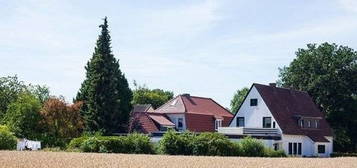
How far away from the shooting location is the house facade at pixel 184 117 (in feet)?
256

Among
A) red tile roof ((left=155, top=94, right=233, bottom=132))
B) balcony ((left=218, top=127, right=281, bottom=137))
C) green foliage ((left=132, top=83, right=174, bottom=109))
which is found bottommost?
balcony ((left=218, top=127, right=281, bottom=137))

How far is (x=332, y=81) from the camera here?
7994 cm

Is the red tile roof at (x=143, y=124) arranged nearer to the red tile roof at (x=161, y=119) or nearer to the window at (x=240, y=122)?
the red tile roof at (x=161, y=119)

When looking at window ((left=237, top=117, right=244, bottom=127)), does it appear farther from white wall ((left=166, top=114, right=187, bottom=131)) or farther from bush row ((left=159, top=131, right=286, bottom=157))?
bush row ((left=159, top=131, right=286, bottom=157))

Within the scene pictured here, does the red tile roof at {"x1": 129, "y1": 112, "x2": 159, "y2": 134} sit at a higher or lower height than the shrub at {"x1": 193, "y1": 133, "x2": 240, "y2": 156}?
higher

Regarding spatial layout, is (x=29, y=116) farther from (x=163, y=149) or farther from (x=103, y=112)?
(x=163, y=149)

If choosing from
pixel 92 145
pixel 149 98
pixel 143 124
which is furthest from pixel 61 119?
pixel 149 98

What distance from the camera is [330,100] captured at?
8119cm

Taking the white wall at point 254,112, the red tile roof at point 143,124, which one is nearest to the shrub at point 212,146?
the white wall at point 254,112

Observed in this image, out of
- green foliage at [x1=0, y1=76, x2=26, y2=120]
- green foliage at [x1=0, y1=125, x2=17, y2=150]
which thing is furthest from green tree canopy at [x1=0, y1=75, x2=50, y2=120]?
green foliage at [x1=0, y1=125, x2=17, y2=150]

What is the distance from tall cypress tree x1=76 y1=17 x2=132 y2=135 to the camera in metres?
67.8

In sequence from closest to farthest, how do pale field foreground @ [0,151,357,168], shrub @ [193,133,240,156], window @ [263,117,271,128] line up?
pale field foreground @ [0,151,357,168], shrub @ [193,133,240,156], window @ [263,117,271,128]

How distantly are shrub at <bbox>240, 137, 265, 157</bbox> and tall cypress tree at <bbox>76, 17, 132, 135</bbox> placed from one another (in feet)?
55.2

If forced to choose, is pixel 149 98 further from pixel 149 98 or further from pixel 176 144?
pixel 176 144
